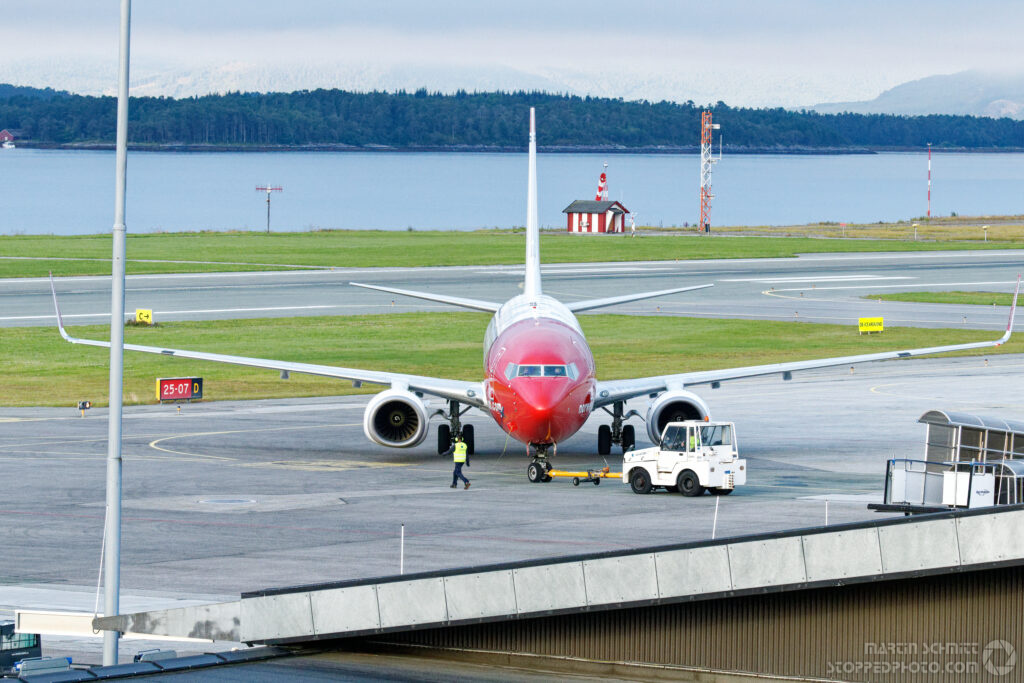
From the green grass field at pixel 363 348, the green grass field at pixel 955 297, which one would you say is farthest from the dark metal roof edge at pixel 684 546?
the green grass field at pixel 955 297

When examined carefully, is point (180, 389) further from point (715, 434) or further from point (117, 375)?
point (117, 375)

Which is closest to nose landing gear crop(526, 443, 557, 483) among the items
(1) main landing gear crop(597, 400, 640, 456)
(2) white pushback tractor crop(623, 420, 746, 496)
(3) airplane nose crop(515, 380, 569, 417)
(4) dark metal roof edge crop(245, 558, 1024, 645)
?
(3) airplane nose crop(515, 380, 569, 417)

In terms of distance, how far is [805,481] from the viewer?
4856cm

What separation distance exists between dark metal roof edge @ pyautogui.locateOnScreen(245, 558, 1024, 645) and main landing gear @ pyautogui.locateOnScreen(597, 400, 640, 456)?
29.0 m

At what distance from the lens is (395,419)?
52938mm

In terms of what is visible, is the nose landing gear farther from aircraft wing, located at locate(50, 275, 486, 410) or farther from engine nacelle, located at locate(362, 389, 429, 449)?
engine nacelle, located at locate(362, 389, 429, 449)

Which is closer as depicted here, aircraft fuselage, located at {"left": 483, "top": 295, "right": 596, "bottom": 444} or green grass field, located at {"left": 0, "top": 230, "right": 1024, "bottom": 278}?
aircraft fuselage, located at {"left": 483, "top": 295, "right": 596, "bottom": 444}

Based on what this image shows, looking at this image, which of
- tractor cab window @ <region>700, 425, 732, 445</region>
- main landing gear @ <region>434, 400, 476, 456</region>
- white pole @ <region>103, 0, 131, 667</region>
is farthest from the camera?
main landing gear @ <region>434, 400, 476, 456</region>

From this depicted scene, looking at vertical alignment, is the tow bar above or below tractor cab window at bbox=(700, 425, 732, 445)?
below

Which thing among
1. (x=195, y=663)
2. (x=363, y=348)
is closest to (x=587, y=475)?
(x=195, y=663)

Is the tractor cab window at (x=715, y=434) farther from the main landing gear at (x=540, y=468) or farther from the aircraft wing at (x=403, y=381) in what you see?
the aircraft wing at (x=403, y=381)

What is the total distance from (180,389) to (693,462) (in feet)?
113

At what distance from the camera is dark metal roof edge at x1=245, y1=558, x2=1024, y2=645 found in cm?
2384

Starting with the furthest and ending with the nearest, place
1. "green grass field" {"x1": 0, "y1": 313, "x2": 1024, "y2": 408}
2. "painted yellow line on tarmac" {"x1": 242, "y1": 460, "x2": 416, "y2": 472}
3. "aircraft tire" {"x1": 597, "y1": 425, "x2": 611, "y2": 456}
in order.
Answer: "green grass field" {"x1": 0, "y1": 313, "x2": 1024, "y2": 408}, "aircraft tire" {"x1": 597, "y1": 425, "x2": 611, "y2": 456}, "painted yellow line on tarmac" {"x1": 242, "y1": 460, "x2": 416, "y2": 472}
